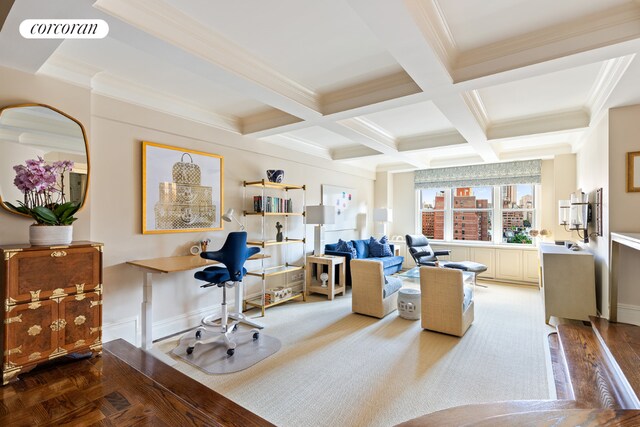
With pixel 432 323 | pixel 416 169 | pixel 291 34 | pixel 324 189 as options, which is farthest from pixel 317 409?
pixel 416 169

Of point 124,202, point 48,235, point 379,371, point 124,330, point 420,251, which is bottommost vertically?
point 379,371

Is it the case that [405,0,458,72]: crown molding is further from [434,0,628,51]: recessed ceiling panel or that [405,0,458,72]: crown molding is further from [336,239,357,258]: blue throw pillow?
[336,239,357,258]: blue throw pillow

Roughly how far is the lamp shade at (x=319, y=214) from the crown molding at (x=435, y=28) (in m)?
2.78

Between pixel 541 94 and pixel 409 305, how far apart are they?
2764 mm

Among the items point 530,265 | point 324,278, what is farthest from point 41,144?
point 530,265

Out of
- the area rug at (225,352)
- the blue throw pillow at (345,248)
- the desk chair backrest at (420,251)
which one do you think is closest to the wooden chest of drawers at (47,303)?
the area rug at (225,352)

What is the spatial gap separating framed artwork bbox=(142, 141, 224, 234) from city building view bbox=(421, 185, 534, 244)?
5.06m

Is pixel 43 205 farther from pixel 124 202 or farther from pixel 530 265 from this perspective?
pixel 530 265

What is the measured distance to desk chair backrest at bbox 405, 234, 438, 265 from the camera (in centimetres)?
587

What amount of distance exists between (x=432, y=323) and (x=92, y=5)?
3.83 meters

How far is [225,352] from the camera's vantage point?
113 inches

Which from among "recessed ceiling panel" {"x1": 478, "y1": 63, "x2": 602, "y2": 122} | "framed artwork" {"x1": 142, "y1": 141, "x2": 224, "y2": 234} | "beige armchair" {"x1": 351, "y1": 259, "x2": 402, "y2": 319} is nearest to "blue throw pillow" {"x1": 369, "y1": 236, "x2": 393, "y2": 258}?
"beige armchair" {"x1": 351, "y1": 259, "x2": 402, "y2": 319}

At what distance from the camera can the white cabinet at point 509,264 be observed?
19.0 ft

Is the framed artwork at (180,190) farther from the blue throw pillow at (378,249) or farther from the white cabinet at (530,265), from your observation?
the white cabinet at (530,265)
